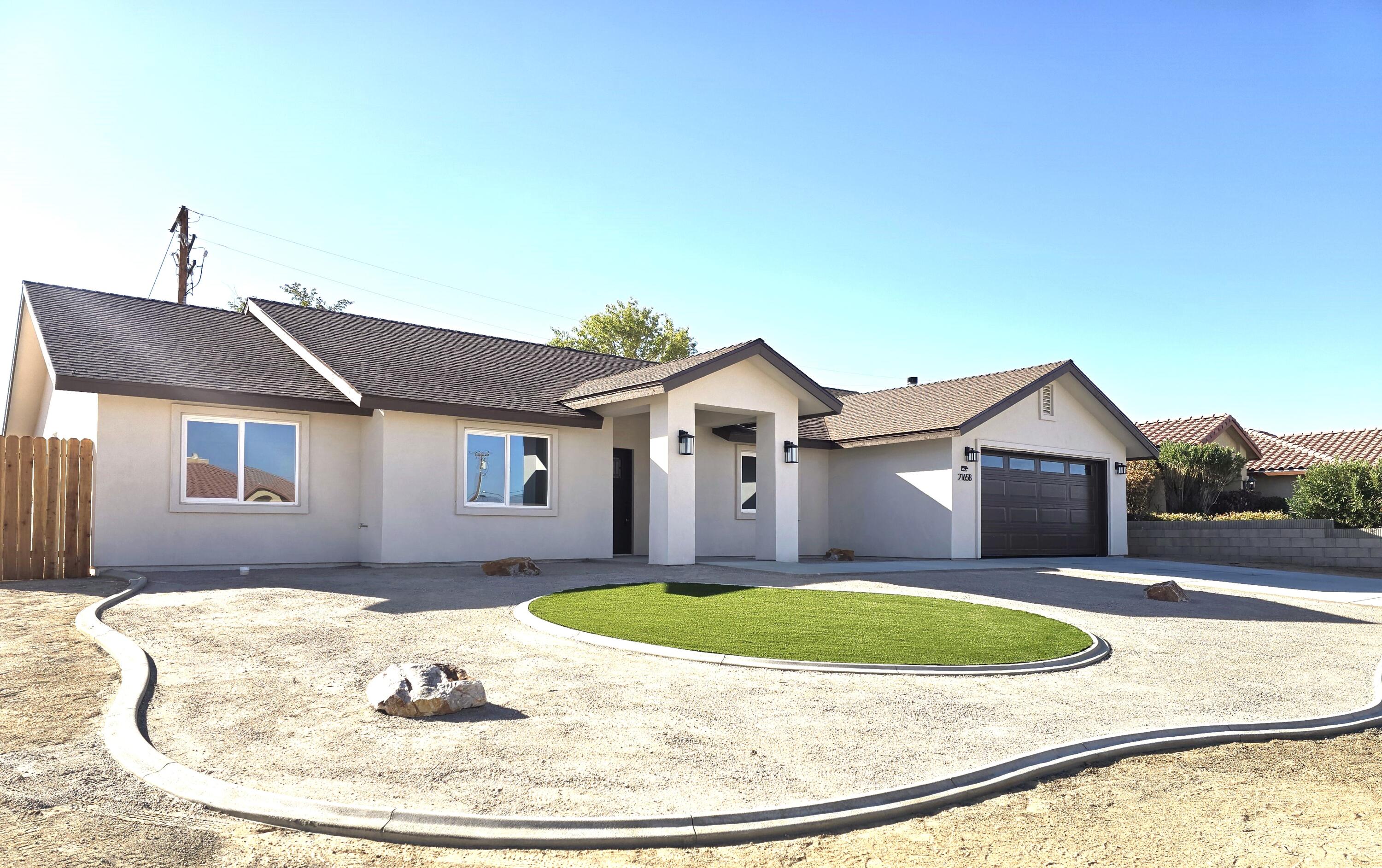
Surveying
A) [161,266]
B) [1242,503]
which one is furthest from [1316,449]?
[161,266]

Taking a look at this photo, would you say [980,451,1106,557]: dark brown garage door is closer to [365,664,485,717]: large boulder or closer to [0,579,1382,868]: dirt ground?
[0,579,1382,868]: dirt ground

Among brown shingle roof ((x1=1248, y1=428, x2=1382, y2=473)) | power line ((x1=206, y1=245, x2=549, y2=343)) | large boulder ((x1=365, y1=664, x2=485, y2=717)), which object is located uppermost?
power line ((x1=206, y1=245, x2=549, y2=343))

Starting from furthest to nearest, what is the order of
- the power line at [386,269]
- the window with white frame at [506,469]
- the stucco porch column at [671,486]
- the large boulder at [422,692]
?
the power line at [386,269] → the window with white frame at [506,469] → the stucco porch column at [671,486] → the large boulder at [422,692]

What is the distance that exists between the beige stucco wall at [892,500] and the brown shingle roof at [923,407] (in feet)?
1.65

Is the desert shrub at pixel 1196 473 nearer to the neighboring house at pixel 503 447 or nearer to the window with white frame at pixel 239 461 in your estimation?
the neighboring house at pixel 503 447

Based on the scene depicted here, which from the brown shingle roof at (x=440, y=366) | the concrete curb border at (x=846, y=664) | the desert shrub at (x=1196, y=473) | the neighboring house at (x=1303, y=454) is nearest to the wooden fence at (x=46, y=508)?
the brown shingle roof at (x=440, y=366)

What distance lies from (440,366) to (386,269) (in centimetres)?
2327

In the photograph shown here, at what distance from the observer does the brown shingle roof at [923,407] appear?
18.9 meters

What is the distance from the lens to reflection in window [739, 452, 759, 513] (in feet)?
63.6

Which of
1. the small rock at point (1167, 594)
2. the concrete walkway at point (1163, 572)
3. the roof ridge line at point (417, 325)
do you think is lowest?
the concrete walkway at point (1163, 572)

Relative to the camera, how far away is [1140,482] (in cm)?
2556

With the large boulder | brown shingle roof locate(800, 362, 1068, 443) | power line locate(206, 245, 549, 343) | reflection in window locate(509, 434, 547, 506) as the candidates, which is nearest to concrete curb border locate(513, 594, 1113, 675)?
the large boulder

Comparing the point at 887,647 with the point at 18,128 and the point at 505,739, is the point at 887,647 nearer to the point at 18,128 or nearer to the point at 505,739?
the point at 505,739

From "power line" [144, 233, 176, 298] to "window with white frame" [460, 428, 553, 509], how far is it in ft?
66.6
